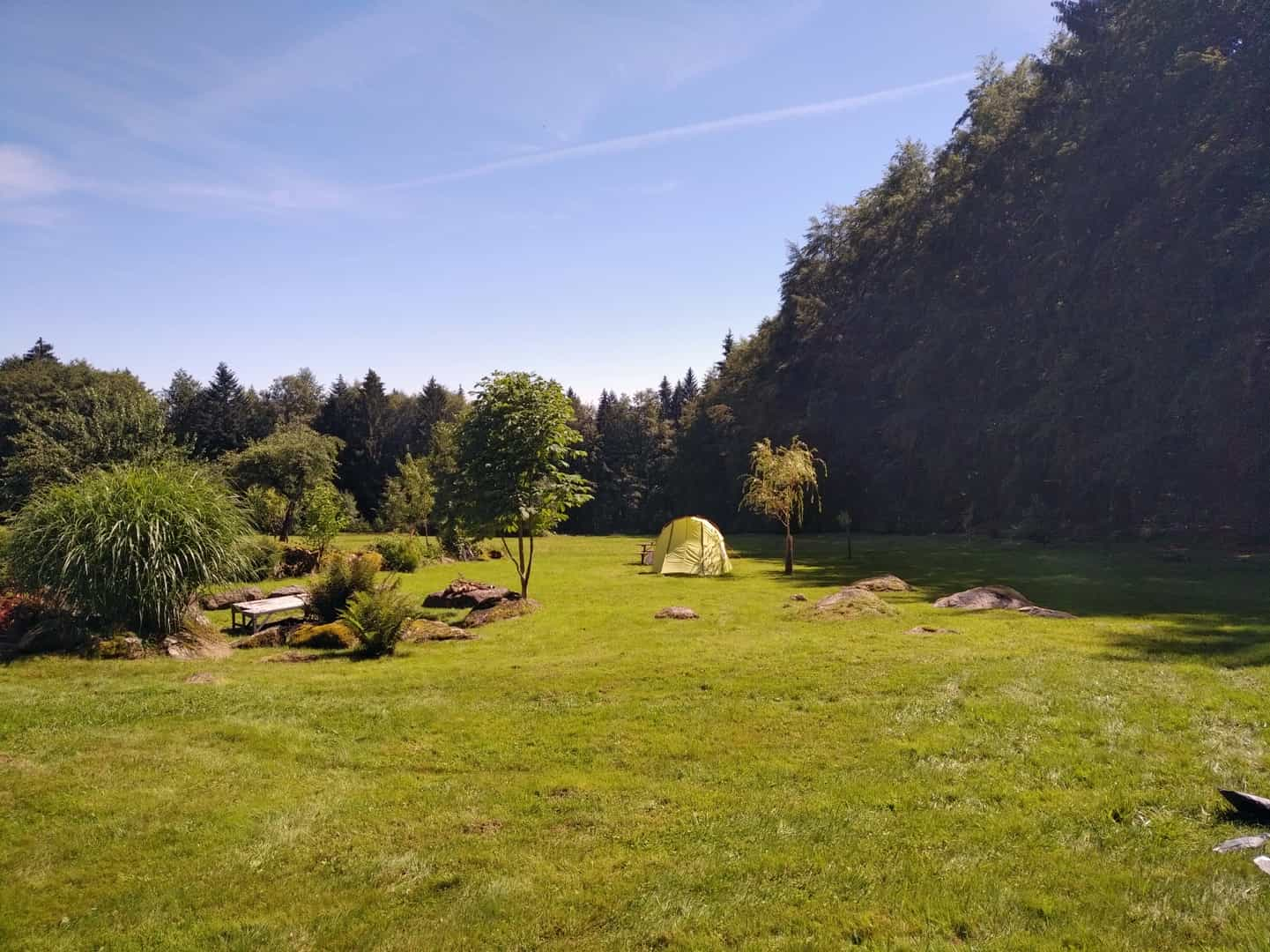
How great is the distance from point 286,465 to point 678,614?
85.3ft

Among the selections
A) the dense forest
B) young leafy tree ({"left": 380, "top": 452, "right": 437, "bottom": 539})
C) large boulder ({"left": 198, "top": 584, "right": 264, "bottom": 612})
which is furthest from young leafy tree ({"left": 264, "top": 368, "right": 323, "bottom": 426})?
large boulder ({"left": 198, "top": 584, "right": 264, "bottom": 612})

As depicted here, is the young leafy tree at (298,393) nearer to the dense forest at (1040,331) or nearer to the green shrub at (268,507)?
the dense forest at (1040,331)

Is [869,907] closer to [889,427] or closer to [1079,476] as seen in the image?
[1079,476]

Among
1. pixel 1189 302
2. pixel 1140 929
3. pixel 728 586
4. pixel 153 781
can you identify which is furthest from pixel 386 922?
pixel 1189 302

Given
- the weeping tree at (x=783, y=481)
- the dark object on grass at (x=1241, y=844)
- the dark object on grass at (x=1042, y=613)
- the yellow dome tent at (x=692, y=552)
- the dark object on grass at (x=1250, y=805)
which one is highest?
the weeping tree at (x=783, y=481)

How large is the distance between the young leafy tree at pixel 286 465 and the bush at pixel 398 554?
27.2 ft

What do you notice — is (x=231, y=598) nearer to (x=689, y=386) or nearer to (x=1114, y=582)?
(x=1114, y=582)

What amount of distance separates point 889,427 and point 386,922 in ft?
132

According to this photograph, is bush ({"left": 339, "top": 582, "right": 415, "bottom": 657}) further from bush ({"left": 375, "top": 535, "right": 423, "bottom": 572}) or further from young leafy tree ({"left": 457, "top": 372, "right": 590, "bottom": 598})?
bush ({"left": 375, "top": 535, "right": 423, "bottom": 572})

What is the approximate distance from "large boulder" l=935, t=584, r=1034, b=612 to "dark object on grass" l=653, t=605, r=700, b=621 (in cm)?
530

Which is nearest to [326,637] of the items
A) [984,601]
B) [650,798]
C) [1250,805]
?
[650,798]

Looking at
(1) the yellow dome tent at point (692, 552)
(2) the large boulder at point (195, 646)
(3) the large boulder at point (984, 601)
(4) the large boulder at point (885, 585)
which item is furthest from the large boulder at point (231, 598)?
(3) the large boulder at point (984, 601)

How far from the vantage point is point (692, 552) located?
27.6 metres

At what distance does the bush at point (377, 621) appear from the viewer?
43.5 feet
